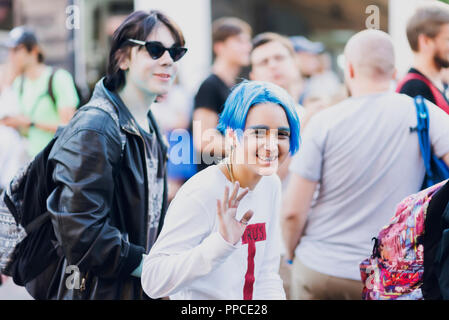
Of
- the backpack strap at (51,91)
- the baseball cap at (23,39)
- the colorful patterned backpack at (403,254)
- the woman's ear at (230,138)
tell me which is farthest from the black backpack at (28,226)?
the baseball cap at (23,39)

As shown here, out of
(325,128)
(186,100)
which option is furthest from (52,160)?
(186,100)

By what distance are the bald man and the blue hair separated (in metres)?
0.95

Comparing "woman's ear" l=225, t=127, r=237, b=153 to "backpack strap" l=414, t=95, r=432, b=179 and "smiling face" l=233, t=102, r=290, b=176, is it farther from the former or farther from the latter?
"backpack strap" l=414, t=95, r=432, b=179

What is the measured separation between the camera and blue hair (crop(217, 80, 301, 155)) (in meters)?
1.75

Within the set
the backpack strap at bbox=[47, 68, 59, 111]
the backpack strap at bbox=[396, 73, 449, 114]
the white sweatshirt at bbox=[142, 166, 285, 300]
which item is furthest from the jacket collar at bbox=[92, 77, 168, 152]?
the backpack strap at bbox=[47, 68, 59, 111]

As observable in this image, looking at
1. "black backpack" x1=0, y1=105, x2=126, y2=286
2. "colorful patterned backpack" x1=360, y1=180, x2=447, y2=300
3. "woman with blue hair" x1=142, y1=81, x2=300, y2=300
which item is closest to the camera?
"woman with blue hair" x1=142, y1=81, x2=300, y2=300

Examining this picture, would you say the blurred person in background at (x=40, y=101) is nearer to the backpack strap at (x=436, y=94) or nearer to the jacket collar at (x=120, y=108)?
the jacket collar at (x=120, y=108)

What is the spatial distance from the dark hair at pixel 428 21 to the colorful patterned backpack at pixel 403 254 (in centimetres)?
91

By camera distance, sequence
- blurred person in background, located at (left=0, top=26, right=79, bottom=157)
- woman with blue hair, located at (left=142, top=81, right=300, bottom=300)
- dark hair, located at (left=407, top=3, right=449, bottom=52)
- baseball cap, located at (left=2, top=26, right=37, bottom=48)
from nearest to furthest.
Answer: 1. woman with blue hair, located at (left=142, top=81, right=300, bottom=300)
2. dark hair, located at (left=407, top=3, right=449, bottom=52)
3. blurred person in background, located at (left=0, top=26, right=79, bottom=157)
4. baseball cap, located at (left=2, top=26, right=37, bottom=48)

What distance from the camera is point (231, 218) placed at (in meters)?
1.60

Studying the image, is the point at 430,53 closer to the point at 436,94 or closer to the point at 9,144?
the point at 436,94

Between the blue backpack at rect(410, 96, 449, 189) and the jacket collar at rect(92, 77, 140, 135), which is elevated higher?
the jacket collar at rect(92, 77, 140, 135)

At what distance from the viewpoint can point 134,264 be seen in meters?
2.07

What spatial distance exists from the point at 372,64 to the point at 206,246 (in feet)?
4.66
